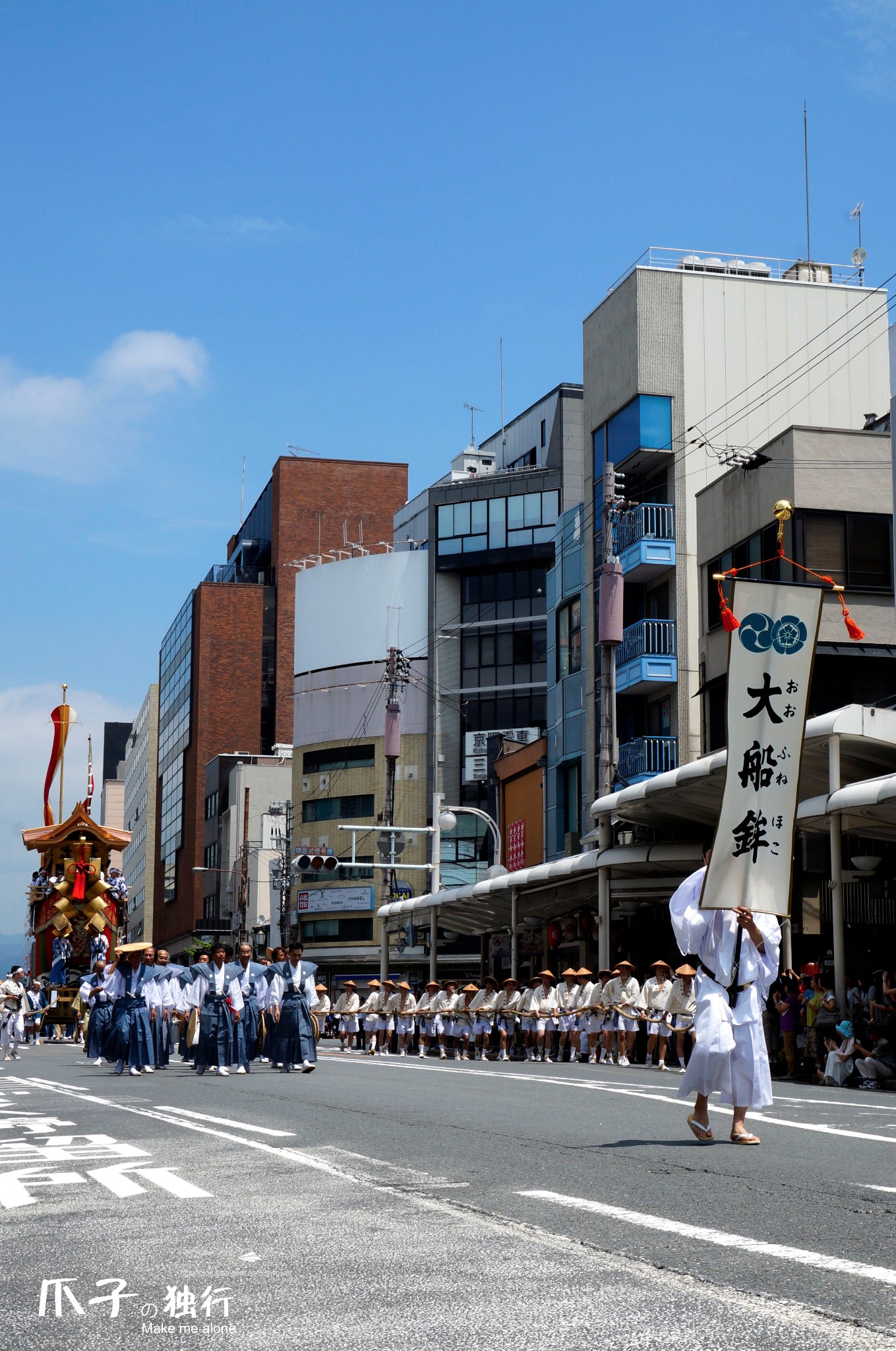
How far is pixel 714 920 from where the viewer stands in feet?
35.6

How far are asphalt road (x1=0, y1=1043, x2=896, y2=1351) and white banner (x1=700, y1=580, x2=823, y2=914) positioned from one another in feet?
7.05

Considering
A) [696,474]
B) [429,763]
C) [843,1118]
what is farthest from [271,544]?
[843,1118]

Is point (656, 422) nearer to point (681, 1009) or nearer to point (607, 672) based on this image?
point (607, 672)

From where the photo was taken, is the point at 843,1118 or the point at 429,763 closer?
the point at 843,1118

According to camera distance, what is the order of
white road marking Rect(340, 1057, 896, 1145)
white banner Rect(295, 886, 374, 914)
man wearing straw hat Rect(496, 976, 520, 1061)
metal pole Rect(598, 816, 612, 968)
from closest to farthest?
white road marking Rect(340, 1057, 896, 1145) → metal pole Rect(598, 816, 612, 968) → man wearing straw hat Rect(496, 976, 520, 1061) → white banner Rect(295, 886, 374, 914)

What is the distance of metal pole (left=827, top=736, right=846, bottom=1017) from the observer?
68.1 feet

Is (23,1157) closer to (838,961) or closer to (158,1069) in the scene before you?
(838,961)

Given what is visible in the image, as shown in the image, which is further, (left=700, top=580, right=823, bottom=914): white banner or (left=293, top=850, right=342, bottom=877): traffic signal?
(left=293, top=850, right=342, bottom=877): traffic signal

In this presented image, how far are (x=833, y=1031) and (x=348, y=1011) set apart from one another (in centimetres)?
1845

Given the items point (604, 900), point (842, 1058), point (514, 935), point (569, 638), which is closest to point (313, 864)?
point (514, 935)

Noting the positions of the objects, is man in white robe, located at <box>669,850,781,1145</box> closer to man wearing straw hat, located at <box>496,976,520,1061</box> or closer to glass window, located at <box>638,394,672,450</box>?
man wearing straw hat, located at <box>496,976,520,1061</box>

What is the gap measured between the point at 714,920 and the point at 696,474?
3202 cm

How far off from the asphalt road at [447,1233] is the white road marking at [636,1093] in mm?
86

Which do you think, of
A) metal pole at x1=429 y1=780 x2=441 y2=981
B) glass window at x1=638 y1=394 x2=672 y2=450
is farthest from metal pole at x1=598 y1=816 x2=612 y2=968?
glass window at x1=638 y1=394 x2=672 y2=450
